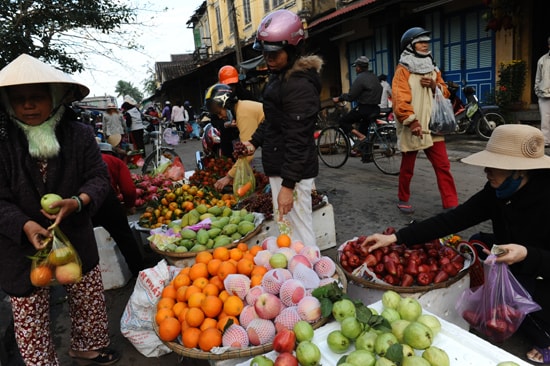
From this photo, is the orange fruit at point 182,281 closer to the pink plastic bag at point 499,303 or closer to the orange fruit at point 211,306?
the orange fruit at point 211,306

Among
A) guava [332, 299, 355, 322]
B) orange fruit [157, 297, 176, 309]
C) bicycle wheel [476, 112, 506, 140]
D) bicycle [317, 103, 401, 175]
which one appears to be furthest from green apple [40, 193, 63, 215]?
bicycle wheel [476, 112, 506, 140]

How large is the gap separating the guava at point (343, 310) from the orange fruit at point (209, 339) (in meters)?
0.57

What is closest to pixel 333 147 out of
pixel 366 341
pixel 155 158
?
pixel 155 158

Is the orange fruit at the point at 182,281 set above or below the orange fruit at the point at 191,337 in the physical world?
above

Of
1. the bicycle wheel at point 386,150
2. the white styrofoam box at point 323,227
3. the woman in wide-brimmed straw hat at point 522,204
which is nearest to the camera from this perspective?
the woman in wide-brimmed straw hat at point 522,204

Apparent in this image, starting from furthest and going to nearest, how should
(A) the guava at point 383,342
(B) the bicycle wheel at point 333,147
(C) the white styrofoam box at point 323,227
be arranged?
1. (B) the bicycle wheel at point 333,147
2. (C) the white styrofoam box at point 323,227
3. (A) the guava at point 383,342

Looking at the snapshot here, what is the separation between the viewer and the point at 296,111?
8.37 feet

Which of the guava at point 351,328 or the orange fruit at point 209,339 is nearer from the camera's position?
the guava at point 351,328

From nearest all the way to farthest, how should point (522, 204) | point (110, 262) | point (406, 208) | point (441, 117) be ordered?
point (522, 204) < point (110, 262) < point (441, 117) < point (406, 208)

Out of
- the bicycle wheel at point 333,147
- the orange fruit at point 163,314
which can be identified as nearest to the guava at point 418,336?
the orange fruit at point 163,314

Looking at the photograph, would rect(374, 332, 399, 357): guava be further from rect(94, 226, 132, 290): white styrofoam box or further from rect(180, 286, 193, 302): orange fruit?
rect(94, 226, 132, 290): white styrofoam box

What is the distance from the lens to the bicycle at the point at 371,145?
702 cm

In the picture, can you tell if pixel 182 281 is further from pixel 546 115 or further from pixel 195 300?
pixel 546 115

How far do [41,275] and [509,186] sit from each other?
253 centimetres
